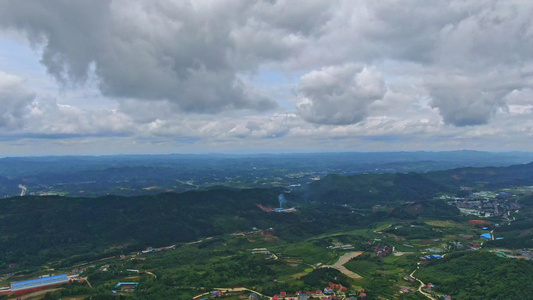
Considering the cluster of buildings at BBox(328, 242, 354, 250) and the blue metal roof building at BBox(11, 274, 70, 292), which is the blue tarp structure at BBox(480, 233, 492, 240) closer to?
the cluster of buildings at BBox(328, 242, 354, 250)

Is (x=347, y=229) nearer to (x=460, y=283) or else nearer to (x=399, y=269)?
(x=399, y=269)

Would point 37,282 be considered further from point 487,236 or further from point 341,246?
point 487,236

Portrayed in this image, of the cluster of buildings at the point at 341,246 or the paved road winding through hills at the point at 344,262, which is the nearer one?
the paved road winding through hills at the point at 344,262

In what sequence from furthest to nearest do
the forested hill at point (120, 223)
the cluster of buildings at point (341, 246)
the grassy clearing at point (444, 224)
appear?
the grassy clearing at point (444, 224) < the forested hill at point (120, 223) < the cluster of buildings at point (341, 246)

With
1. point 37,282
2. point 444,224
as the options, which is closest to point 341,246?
point 444,224

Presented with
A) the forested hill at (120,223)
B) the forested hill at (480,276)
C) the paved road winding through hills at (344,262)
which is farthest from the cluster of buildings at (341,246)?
the forested hill at (480,276)

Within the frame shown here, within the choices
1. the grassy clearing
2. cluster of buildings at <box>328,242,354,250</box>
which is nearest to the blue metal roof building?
cluster of buildings at <box>328,242,354,250</box>

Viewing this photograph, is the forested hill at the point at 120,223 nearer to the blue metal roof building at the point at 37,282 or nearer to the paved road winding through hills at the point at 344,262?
the blue metal roof building at the point at 37,282

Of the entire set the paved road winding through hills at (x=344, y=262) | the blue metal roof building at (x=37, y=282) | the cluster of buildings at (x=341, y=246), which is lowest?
the cluster of buildings at (x=341, y=246)
